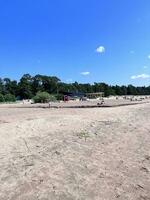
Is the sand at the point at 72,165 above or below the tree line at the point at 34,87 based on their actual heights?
below

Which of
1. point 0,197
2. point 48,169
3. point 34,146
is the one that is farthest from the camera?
point 34,146

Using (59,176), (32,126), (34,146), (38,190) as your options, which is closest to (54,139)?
(34,146)

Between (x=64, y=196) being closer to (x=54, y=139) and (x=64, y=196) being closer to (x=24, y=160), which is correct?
(x=24, y=160)

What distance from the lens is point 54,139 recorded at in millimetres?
11570

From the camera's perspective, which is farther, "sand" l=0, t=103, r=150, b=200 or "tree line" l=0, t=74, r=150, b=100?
"tree line" l=0, t=74, r=150, b=100

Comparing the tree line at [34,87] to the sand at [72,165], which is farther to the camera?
the tree line at [34,87]

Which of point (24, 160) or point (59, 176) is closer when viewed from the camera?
point (59, 176)

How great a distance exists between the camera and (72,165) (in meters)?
8.35

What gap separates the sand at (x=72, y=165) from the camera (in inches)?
257

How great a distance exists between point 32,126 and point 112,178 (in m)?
7.45

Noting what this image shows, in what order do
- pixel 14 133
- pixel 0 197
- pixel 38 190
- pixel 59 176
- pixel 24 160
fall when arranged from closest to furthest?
pixel 0 197 < pixel 38 190 < pixel 59 176 < pixel 24 160 < pixel 14 133

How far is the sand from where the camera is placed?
653 centimetres

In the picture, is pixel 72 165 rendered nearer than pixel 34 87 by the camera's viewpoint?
Yes

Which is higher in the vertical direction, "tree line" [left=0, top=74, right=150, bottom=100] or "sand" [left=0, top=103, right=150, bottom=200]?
"tree line" [left=0, top=74, right=150, bottom=100]
